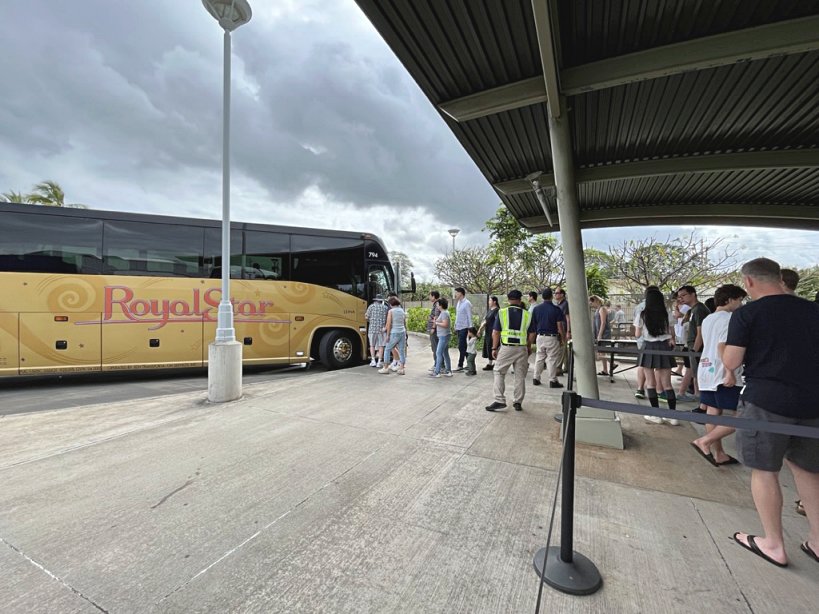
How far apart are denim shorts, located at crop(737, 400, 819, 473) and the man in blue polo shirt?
4.55 m

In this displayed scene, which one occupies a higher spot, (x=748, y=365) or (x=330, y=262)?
(x=330, y=262)

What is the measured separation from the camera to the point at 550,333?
682 centimetres

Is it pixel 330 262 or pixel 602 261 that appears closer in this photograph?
pixel 330 262

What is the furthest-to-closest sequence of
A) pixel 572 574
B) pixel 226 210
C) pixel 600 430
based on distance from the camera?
1. pixel 226 210
2. pixel 600 430
3. pixel 572 574

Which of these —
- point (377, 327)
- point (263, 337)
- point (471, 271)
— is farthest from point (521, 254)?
point (263, 337)

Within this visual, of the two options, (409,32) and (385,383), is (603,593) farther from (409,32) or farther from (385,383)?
(385,383)

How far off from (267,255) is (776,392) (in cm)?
882

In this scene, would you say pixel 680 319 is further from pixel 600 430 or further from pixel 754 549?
pixel 754 549

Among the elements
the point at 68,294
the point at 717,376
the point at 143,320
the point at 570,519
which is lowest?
the point at 570,519

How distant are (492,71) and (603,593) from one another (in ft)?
15.0

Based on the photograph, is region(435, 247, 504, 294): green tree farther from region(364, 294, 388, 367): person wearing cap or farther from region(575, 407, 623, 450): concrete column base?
region(575, 407, 623, 450): concrete column base

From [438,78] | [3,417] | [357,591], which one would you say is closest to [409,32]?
[438,78]

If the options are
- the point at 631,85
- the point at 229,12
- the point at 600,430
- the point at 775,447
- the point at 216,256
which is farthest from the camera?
the point at 216,256

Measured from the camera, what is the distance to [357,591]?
1.92 m
